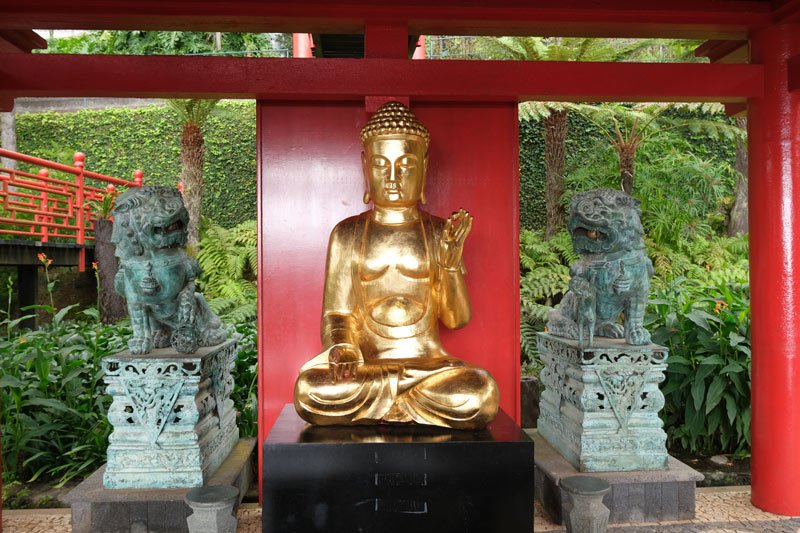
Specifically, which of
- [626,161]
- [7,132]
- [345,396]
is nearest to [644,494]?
[345,396]

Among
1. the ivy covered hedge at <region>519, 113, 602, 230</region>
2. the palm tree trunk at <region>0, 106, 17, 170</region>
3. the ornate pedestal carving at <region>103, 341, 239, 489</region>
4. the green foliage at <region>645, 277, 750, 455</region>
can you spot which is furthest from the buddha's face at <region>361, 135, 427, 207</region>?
the palm tree trunk at <region>0, 106, 17, 170</region>

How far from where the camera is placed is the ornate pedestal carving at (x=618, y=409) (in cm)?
355

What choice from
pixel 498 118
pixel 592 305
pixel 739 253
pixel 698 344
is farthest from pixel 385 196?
pixel 739 253

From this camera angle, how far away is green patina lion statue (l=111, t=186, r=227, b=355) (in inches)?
134

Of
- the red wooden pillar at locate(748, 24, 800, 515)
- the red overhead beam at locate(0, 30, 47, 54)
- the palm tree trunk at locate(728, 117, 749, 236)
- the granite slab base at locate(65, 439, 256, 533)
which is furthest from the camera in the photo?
the palm tree trunk at locate(728, 117, 749, 236)

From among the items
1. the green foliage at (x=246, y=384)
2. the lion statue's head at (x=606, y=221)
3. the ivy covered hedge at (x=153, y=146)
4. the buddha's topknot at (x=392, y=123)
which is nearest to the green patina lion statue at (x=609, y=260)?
the lion statue's head at (x=606, y=221)

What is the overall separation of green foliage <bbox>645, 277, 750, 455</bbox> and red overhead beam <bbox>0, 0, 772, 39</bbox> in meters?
2.26

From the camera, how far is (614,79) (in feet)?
11.6

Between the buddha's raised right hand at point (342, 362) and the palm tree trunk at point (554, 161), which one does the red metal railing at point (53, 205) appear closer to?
the palm tree trunk at point (554, 161)

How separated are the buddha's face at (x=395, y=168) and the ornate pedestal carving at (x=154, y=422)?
1.38 metres

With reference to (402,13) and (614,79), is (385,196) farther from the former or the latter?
(614,79)

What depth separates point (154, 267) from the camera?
343cm

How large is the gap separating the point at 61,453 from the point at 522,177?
28.8 feet

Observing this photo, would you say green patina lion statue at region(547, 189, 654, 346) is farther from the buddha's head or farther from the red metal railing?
the red metal railing
